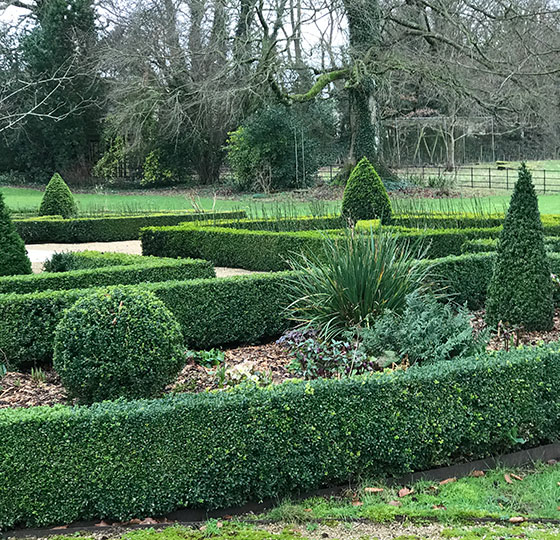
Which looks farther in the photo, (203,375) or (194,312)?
(194,312)

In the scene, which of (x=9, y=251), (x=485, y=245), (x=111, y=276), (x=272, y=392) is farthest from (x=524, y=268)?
(x=9, y=251)

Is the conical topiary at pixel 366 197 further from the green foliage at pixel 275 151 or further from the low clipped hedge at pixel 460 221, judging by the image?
the green foliage at pixel 275 151

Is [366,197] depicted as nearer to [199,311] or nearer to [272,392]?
[199,311]

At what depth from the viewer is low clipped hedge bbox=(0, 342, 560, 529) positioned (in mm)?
3551

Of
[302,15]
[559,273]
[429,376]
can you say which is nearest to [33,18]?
[302,15]

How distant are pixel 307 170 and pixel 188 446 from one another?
2530 centimetres

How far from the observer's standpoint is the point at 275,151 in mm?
27969

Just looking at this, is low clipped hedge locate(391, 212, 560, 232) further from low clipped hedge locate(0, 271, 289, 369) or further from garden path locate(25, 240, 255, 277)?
garden path locate(25, 240, 255, 277)

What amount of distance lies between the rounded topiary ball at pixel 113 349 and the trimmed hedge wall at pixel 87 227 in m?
10.8

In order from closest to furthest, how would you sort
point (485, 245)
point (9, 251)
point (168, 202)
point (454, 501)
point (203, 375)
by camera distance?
point (454, 501) → point (203, 375) → point (9, 251) → point (485, 245) → point (168, 202)

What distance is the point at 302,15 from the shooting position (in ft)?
61.2

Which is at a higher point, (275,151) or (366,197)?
(275,151)

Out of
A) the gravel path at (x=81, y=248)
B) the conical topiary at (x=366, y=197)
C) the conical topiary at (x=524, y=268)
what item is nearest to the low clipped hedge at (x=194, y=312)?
the conical topiary at (x=524, y=268)

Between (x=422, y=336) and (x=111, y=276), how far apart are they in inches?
147
